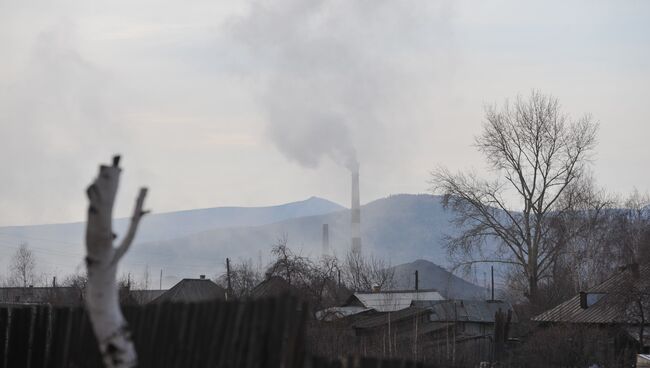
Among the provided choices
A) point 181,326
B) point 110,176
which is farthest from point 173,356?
point 110,176

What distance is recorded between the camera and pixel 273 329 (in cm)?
562

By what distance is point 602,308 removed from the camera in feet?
151

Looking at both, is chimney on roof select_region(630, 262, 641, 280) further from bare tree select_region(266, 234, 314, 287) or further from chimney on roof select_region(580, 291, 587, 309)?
bare tree select_region(266, 234, 314, 287)

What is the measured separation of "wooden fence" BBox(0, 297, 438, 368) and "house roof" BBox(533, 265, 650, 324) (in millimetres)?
34144

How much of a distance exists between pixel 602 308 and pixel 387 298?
16066 mm

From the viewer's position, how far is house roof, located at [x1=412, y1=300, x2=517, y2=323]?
59.8 m

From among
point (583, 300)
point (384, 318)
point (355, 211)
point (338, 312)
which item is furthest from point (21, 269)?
point (583, 300)

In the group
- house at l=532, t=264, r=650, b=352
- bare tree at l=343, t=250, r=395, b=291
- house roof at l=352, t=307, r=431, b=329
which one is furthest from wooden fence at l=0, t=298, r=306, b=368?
bare tree at l=343, t=250, r=395, b=291

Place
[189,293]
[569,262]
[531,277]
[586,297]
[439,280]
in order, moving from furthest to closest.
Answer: [439,280] → [189,293] → [569,262] → [531,277] → [586,297]

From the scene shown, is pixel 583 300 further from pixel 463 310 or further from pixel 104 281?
pixel 104 281

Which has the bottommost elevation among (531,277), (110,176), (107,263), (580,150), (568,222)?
(107,263)

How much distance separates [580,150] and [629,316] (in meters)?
21.2

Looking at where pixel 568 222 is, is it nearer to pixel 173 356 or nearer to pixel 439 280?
pixel 173 356

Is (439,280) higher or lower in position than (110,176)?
higher
